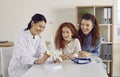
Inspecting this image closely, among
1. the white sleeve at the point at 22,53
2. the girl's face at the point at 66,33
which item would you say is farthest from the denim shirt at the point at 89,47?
the white sleeve at the point at 22,53

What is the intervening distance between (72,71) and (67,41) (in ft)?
2.46

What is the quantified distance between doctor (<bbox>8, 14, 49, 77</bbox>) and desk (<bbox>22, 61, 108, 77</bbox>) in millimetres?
168

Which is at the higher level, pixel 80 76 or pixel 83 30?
pixel 83 30

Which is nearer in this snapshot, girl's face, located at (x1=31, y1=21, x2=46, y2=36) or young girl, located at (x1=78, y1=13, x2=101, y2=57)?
girl's face, located at (x1=31, y1=21, x2=46, y2=36)

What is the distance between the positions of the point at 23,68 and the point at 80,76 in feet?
2.67

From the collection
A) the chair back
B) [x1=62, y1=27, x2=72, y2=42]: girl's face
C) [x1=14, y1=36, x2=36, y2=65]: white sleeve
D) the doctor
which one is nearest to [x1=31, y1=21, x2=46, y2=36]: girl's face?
the doctor

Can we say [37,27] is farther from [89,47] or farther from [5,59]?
[89,47]

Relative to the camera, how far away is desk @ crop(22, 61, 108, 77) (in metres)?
1.76

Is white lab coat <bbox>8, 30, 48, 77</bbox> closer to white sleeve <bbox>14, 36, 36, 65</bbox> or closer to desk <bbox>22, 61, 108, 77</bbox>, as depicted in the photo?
white sleeve <bbox>14, 36, 36, 65</bbox>

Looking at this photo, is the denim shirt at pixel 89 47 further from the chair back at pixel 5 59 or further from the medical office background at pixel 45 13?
the medical office background at pixel 45 13

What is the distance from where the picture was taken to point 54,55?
2219 mm

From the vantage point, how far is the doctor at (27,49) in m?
2.19

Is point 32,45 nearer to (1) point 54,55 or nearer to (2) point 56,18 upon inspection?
(1) point 54,55

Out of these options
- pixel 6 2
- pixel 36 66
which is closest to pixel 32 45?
pixel 36 66
